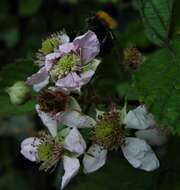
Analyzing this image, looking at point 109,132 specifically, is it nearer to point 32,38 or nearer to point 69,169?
point 69,169

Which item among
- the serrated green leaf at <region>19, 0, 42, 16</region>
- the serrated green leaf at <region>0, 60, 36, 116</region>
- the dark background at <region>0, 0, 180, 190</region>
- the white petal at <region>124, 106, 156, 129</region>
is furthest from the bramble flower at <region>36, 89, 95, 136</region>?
the serrated green leaf at <region>19, 0, 42, 16</region>

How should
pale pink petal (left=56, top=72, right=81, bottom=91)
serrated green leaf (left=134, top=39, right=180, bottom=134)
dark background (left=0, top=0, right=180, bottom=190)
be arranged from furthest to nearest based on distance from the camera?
1. dark background (left=0, top=0, right=180, bottom=190)
2. pale pink petal (left=56, top=72, right=81, bottom=91)
3. serrated green leaf (left=134, top=39, right=180, bottom=134)

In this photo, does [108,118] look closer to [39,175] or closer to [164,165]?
[164,165]

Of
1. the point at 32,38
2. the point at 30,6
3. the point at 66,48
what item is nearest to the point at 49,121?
the point at 66,48

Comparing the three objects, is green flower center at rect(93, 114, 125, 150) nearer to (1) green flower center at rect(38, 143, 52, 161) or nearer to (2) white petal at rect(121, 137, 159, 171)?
(2) white petal at rect(121, 137, 159, 171)

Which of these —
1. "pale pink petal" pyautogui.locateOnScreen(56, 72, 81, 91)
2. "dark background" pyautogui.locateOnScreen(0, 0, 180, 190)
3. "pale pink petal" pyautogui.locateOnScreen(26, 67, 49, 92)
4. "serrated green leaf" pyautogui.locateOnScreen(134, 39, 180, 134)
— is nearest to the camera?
"serrated green leaf" pyautogui.locateOnScreen(134, 39, 180, 134)

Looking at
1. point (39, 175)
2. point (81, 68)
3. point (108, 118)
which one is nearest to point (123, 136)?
point (108, 118)
